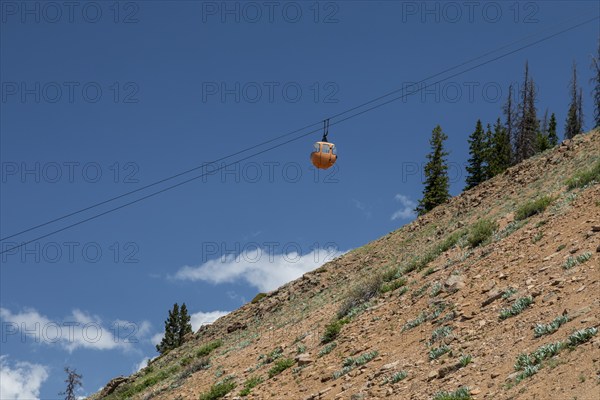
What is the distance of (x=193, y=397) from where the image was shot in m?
22.2

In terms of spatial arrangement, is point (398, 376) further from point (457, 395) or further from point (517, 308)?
point (517, 308)

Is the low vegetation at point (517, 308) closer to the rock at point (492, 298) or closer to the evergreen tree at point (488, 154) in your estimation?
the rock at point (492, 298)

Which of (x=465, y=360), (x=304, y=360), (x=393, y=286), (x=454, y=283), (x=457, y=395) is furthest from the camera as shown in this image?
(x=393, y=286)

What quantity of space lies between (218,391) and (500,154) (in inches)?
1930

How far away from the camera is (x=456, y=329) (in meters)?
15.1

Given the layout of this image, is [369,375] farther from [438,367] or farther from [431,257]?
[431,257]

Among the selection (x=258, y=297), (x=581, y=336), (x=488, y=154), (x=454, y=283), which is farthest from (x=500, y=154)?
(x=581, y=336)

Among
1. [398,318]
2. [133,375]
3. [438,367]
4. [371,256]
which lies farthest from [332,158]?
[133,375]

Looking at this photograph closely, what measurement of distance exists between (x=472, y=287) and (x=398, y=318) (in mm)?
2375

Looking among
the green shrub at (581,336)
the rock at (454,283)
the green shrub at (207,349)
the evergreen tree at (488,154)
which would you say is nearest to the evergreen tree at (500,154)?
the evergreen tree at (488,154)

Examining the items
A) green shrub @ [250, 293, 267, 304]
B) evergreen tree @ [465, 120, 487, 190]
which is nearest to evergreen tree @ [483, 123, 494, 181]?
evergreen tree @ [465, 120, 487, 190]

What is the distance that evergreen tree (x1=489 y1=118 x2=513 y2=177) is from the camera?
6134 centimetres

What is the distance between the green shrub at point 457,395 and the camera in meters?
11.3

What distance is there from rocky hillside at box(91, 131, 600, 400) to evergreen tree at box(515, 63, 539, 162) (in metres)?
29.1
